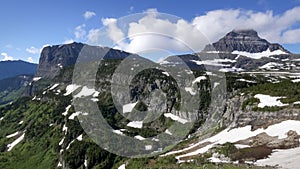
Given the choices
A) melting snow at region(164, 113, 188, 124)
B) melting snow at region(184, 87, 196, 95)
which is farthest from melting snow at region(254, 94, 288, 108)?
melting snow at region(184, 87, 196, 95)

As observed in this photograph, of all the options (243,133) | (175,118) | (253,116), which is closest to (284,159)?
(243,133)

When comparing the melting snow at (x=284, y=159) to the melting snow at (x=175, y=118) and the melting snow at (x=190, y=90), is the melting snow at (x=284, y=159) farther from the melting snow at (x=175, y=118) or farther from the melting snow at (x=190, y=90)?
the melting snow at (x=190, y=90)

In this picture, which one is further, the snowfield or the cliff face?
the cliff face

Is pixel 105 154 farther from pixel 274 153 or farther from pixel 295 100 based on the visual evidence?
pixel 274 153

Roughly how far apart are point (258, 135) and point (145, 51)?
46.6 meters

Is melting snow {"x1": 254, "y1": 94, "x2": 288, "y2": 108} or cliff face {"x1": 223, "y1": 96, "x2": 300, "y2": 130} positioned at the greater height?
melting snow {"x1": 254, "y1": 94, "x2": 288, "y2": 108}

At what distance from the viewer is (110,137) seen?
553 feet

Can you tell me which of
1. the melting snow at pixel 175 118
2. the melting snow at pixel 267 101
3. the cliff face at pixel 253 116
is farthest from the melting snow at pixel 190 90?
the melting snow at pixel 267 101

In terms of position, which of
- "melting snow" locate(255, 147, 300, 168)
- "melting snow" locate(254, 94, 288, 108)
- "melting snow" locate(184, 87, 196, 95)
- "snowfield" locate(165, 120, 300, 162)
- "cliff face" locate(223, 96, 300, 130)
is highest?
"melting snow" locate(184, 87, 196, 95)

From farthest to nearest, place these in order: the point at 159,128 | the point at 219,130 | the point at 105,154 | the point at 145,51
→ the point at 159,128 → the point at 105,154 → the point at 219,130 → the point at 145,51

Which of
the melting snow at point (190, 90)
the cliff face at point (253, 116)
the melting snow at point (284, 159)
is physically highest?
the melting snow at point (190, 90)

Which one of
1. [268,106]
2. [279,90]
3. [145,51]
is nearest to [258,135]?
[268,106]

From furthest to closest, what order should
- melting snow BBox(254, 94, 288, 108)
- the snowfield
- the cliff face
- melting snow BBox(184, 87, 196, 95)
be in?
melting snow BBox(184, 87, 196, 95) < melting snow BBox(254, 94, 288, 108) < the cliff face < the snowfield

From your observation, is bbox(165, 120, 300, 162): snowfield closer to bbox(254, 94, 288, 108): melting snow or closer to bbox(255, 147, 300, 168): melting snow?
bbox(255, 147, 300, 168): melting snow
